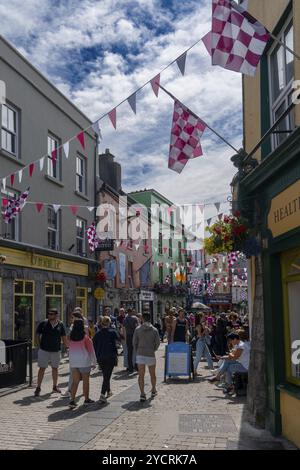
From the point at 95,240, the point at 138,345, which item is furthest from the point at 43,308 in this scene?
the point at 138,345

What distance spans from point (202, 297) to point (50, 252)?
1310 inches

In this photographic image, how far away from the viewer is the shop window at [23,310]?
1705 centimetres

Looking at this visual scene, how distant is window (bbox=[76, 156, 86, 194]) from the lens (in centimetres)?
2286

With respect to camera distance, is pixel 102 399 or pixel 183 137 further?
pixel 102 399

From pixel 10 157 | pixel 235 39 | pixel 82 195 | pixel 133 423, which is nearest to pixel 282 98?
pixel 235 39

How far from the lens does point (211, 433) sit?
7.12 meters

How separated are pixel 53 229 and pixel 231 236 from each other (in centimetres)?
1299

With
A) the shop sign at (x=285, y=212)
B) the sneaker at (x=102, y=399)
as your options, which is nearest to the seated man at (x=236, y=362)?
the sneaker at (x=102, y=399)

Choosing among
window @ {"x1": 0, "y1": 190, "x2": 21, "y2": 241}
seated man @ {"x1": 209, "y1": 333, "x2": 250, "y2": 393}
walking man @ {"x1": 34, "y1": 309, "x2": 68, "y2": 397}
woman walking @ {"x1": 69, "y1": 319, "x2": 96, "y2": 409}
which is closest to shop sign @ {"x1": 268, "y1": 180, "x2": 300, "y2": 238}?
seated man @ {"x1": 209, "y1": 333, "x2": 250, "y2": 393}

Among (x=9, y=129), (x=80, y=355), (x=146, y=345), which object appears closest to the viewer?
(x=80, y=355)

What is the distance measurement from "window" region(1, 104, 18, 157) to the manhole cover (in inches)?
459

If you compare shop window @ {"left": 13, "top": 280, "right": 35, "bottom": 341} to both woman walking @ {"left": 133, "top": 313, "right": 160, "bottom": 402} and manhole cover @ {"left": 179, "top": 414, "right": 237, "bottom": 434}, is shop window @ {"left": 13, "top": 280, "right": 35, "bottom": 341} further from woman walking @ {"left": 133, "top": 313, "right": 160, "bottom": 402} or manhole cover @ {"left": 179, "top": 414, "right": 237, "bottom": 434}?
manhole cover @ {"left": 179, "top": 414, "right": 237, "bottom": 434}

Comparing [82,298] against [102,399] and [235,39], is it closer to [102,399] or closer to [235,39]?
[102,399]

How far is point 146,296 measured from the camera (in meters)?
34.8
